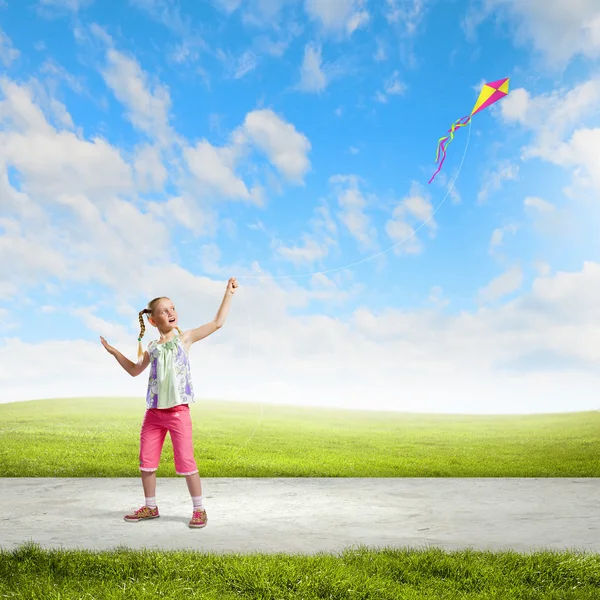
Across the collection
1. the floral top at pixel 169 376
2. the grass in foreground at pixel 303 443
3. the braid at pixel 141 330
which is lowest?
the grass in foreground at pixel 303 443

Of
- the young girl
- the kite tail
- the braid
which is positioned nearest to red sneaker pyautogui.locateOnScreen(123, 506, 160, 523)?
the young girl

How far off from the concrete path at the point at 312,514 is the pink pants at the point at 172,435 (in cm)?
41

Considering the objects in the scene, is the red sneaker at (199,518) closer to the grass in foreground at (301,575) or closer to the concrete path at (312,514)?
the concrete path at (312,514)

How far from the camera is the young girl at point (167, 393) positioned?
529 cm

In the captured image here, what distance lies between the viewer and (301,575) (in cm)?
372

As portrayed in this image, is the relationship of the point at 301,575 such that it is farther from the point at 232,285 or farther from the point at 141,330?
the point at 141,330

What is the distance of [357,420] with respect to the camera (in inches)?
784

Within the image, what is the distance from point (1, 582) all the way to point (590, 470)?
28.0 feet

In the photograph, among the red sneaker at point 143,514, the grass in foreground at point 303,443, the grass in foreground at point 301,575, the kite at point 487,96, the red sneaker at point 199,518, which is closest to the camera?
the grass in foreground at point 301,575

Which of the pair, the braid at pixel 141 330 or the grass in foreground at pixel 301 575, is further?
the braid at pixel 141 330

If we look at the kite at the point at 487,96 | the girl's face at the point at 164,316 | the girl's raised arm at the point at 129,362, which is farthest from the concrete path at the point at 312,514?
the kite at the point at 487,96

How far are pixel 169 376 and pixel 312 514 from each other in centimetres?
154

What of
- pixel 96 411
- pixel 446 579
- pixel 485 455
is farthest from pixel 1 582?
pixel 96 411

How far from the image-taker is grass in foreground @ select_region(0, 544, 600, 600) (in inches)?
141
